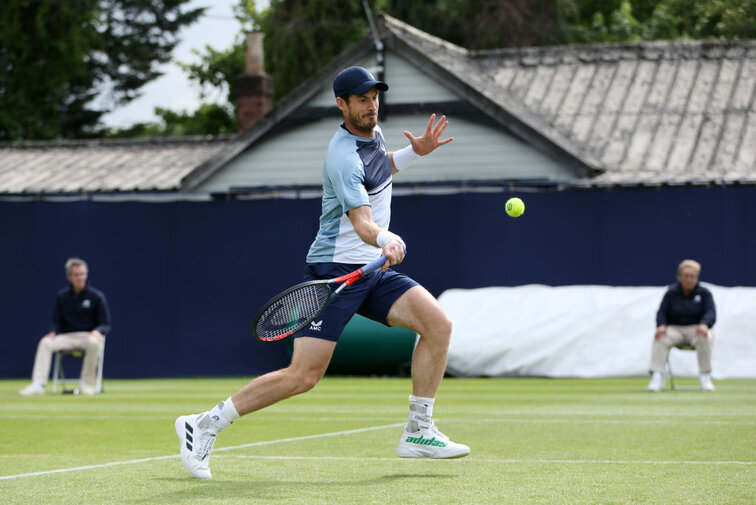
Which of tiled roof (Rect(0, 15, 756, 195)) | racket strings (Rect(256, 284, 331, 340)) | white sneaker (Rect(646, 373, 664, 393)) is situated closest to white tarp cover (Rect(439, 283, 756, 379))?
white sneaker (Rect(646, 373, 664, 393))

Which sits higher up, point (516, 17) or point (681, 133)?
point (516, 17)

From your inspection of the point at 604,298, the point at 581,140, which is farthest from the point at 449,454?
the point at 581,140

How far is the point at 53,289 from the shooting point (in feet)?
57.8

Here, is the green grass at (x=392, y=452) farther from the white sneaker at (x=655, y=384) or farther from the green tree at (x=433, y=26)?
the green tree at (x=433, y=26)

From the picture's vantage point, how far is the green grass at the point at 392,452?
18.8ft

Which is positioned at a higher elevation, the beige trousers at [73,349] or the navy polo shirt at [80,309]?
the navy polo shirt at [80,309]

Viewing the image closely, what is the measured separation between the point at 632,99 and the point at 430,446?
669 inches

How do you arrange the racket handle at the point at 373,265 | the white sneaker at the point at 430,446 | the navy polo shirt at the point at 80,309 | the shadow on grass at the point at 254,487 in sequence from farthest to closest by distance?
the navy polo shirt at the point at 80,309
the white sneaker at the point at 430,446
the racket handle at the point at 373,265
the shadow on grass at the point at 254,487

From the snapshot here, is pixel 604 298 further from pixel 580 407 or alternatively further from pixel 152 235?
pixel 152 235

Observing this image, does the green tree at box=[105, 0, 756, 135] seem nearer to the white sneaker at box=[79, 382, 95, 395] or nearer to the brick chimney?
the brick chimney

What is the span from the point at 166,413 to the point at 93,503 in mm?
5782

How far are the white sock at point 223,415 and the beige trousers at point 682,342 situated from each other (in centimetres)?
810

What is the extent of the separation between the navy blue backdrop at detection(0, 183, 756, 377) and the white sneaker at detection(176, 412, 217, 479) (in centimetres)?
1097

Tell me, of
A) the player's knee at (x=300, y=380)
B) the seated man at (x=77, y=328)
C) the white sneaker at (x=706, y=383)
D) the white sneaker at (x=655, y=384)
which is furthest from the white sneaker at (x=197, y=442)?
the seated man at (x=77, y=328)
